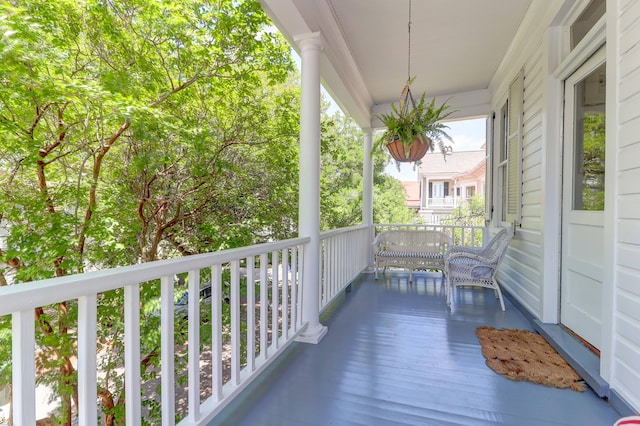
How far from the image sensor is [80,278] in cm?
87

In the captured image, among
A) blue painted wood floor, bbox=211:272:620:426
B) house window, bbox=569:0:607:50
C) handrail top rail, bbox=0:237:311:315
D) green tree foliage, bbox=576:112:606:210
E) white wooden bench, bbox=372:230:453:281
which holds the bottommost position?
blue painted wood floor, bbox=211:272:620:426

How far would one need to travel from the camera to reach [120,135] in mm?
3158

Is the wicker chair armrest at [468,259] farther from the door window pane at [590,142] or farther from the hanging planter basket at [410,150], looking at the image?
the hanging planter basket at [410,150]

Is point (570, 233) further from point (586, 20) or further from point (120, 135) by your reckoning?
point (120, 135)

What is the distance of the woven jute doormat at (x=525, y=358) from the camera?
1.86 metres

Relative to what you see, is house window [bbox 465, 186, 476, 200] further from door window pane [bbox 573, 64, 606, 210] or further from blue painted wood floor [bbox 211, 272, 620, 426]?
door window pane [bbox 573, 64, 606, 210]

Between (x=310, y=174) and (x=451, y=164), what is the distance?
1468 cm

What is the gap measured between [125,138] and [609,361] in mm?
4550

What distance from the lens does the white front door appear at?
2.02m

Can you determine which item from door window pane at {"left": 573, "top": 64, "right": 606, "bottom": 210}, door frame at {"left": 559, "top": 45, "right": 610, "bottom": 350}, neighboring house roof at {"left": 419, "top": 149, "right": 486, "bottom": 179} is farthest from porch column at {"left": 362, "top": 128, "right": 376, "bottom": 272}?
neighboring house roof at {"left": 419, "top": 149, "right": 486, "bottom": 179}

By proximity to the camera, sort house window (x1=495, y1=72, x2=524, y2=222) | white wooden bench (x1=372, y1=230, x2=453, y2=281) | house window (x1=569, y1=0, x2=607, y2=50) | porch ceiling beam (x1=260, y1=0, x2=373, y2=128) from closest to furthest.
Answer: house window (x1=569, y1=0, x2=607, y2=50)
porch ceiling beam (x1=260, y1=0, x2=373, y2=128)
house window (x1=495, y1=72, x2=524, y2=222)
white wooden bench (x1=372, y1=230, x2=453, y2=281)

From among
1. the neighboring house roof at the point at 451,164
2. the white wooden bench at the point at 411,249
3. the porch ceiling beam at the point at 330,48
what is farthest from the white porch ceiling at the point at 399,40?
the neighboring house roof at the point at 451,164

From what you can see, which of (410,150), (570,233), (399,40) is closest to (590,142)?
(570,233)

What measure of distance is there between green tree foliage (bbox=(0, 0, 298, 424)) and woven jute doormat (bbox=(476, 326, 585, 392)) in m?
3.17
